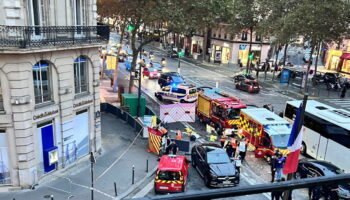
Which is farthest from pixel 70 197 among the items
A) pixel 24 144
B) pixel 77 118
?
pixel 77 118

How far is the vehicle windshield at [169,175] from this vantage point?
52.3ft

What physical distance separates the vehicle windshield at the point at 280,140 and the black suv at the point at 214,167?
12.1 ft

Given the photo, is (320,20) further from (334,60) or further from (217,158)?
(217,158)

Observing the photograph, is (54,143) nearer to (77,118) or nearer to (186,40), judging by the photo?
(77,118)

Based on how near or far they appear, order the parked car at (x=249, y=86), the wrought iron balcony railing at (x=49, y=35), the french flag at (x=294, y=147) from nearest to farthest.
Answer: the french flag at (x=294, y=147) < the wrought iron balcony railing at (x=49, y=35) < the parked car at (x=249, y=86)

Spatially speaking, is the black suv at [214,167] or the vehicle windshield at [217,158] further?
the vehicle windshield at [217,158]

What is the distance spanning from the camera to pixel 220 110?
24969mm

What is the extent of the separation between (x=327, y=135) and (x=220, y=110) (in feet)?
25.3

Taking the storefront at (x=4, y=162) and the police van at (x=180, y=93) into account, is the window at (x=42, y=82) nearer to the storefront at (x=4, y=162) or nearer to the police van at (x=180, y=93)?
the storefront at (x=4, y=162)

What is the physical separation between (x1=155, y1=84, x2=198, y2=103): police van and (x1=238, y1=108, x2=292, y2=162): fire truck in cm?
989

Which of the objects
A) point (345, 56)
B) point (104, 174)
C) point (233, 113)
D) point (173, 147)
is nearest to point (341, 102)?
point (345, 56)

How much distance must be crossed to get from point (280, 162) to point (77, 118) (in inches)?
448

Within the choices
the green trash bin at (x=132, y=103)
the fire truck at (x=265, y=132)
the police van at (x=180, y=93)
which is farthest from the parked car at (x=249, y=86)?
the fire truck at (x=265, y=132)

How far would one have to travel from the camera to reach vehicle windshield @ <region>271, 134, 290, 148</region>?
65.1ft
